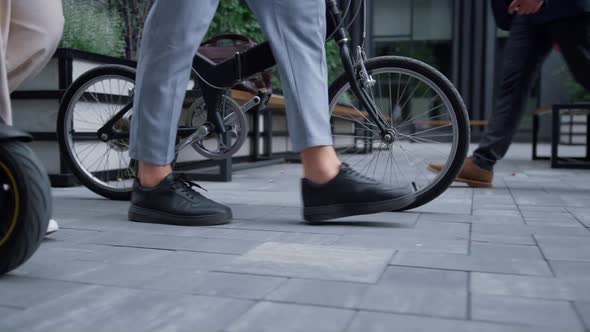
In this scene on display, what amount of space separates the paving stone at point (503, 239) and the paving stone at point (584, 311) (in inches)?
29.1

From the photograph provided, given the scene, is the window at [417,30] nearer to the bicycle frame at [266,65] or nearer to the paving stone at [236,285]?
the bicycle frame at [266,65]

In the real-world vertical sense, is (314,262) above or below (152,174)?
below

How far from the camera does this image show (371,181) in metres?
2.53

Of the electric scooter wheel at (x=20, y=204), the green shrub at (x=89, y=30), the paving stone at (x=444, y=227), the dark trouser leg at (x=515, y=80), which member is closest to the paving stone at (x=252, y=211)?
the paving stone at (x=444, y=227)

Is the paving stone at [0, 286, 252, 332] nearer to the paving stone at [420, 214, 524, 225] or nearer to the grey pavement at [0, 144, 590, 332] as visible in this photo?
the grey pavement at [0, 144, 590, 332]

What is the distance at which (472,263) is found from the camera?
187 cm

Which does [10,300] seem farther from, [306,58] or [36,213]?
[306,58]

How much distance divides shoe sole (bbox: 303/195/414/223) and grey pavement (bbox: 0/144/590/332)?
2.3 inches

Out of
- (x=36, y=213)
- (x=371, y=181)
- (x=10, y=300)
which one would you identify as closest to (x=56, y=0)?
(x=36, y=213)

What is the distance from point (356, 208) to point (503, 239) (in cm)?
54

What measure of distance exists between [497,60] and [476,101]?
48.8 inches

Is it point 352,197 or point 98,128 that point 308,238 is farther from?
point 98,128

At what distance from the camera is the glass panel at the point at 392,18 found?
18.7 m

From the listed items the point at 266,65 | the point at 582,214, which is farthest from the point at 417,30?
the point at 266,65
